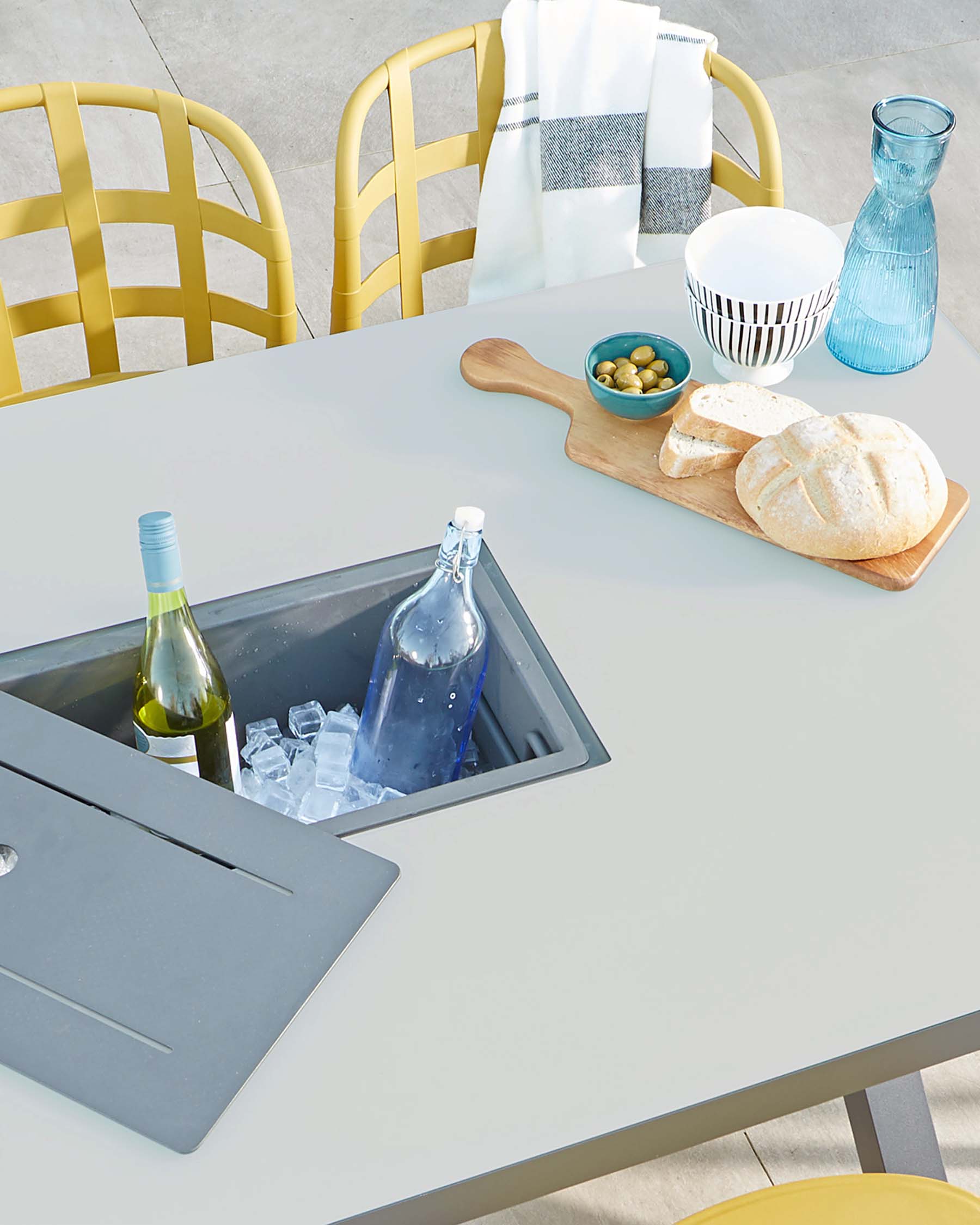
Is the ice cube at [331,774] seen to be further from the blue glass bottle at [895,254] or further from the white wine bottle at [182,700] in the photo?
the blue glass bottle at [895,254]

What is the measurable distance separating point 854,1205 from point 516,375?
856mm

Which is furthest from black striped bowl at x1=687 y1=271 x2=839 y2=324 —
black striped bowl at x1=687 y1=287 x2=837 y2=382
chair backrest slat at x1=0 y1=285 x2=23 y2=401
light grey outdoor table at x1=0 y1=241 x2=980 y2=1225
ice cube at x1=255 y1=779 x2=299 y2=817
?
chair backrest slat at x1=0 y1=285 x2=23 y2=401

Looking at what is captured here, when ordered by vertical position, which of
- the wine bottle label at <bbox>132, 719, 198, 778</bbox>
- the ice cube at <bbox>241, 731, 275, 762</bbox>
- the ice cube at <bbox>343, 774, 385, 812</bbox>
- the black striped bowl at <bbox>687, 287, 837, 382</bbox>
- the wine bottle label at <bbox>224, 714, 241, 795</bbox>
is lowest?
the ice cube at <bbox>241, 731, 275, 762</bbox>

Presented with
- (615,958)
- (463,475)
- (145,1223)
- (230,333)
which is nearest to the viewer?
(145,1223)

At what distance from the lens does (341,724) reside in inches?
49.4

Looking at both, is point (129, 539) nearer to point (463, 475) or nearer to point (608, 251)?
point (463, 475)

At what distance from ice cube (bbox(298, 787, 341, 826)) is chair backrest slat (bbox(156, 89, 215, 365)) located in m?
0.69

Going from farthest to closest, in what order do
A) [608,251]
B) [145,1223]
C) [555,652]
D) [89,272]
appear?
[608,251]
[89,272]
[555,652]
[145,1223]

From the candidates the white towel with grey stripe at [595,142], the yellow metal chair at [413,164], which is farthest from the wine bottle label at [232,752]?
the white towel with grey stripe at [595,142]

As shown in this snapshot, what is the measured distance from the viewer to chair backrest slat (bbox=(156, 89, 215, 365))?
1.60 metres

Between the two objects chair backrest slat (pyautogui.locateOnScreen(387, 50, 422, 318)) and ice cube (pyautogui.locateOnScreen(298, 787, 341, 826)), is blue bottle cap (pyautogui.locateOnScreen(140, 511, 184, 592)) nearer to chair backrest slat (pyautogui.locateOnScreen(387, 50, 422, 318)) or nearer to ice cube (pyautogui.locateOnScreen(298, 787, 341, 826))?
ice cube (pyautogui.locateOnScreen(298, 787, 341, 826))

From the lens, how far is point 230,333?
8.80ft

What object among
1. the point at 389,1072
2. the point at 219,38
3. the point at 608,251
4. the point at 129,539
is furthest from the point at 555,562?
the point at 219,38

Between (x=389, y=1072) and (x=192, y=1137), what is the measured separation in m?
0.14
